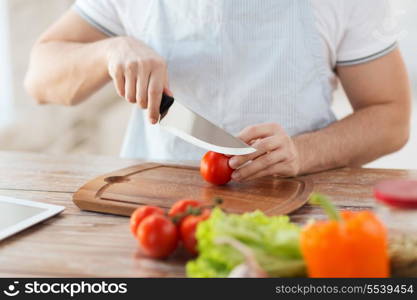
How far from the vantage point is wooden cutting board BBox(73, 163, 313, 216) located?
56.0 inches

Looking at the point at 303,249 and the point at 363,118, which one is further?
the point at 363,118

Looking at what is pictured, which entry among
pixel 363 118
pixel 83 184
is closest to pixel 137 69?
pixel 83 184

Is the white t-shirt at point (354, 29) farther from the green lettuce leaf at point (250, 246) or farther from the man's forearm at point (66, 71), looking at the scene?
the green lettuce leaf at point (250, 246)

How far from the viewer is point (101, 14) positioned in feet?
6.66

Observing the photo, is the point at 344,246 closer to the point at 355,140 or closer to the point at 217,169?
the point at 217,169

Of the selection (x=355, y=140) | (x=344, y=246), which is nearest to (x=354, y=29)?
(x=355, y=140)

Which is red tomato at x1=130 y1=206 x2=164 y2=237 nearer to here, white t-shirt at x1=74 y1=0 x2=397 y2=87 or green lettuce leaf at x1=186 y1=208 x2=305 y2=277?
green lettuce leaf at x1=186 y1=208 x2=305 y2=277

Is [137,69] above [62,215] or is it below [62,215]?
above

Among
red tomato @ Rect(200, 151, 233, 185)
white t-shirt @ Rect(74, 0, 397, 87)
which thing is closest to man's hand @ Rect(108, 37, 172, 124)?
red tomato @ Rect(200, 151, 233, 185)

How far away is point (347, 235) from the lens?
0.90 m

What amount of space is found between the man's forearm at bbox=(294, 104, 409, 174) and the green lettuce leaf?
0.73 meters

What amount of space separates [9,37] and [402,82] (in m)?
2.02

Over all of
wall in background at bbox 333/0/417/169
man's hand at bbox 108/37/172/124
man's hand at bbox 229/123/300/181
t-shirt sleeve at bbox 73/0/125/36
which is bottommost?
wall in background at bbox 333/0/417/169

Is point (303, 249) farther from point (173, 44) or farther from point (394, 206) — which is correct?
point (173, 44)
